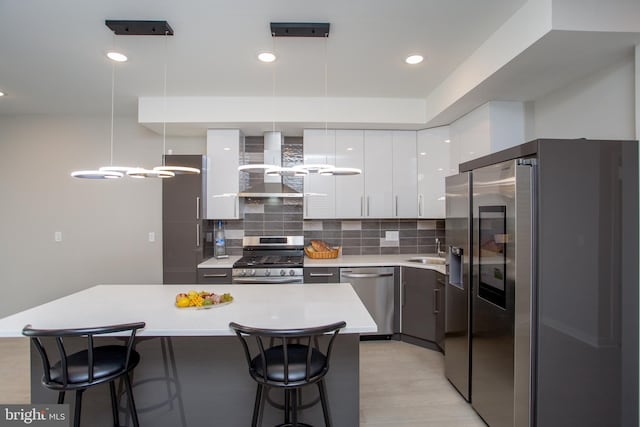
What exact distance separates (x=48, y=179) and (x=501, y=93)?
5.04 meters

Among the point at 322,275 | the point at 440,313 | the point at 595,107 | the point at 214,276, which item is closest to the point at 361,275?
the point at 322,275

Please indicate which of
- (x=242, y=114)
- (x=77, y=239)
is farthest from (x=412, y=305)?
(x=77, y=239)

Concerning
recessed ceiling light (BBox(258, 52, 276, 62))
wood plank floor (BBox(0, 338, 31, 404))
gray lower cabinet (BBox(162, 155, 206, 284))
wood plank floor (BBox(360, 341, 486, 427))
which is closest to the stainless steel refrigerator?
wood plank floor (BBox(360, 341, 486, 427))

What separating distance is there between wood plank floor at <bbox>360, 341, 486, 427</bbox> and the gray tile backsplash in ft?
4.11

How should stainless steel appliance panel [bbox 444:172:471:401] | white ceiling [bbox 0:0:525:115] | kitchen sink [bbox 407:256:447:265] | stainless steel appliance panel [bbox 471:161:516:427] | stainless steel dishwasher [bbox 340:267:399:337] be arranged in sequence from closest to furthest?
stainless steel appliance panel [bbox 471:161:516:427] → white ceiling [bbox 0:0:525:115] → stainless steel appliance panel [bbox 444:172:471:401] → stainless steel dishwasher [bbox 340:267:399:337] → kitchen sink [bbox 407:256:447:265]

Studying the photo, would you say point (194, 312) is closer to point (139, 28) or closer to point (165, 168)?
point (165, 168)

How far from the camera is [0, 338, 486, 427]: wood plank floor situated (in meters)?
2.21

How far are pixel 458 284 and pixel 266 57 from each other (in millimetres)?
2305

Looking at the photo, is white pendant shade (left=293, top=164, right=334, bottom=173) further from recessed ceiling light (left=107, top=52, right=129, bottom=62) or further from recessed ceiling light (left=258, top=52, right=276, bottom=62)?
recessed ceiling light (left=107, top=52, right=129, bottom=62)

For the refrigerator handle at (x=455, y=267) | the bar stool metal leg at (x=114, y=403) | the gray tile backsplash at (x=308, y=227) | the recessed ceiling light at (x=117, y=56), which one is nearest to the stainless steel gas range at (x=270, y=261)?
the gray tile backsplash at (x=308, y=227)

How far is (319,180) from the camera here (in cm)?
372

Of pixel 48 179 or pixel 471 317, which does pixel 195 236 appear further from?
pixel 471 317

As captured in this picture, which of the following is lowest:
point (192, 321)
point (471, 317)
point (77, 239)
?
point (471, 317)

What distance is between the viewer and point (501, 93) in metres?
2.60
